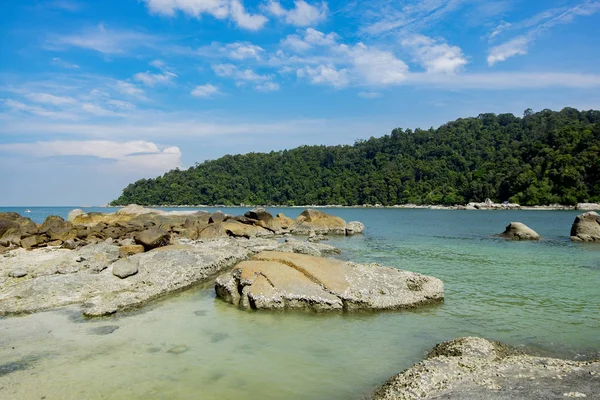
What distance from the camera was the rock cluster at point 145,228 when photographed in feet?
78.9

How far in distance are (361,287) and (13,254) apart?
19.2 m

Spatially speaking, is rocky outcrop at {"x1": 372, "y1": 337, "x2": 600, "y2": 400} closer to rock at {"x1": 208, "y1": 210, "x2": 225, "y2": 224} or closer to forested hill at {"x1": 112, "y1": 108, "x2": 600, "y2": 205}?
rock at {"x1": 208, "y1": 210, "x2": 225, "y2": 224}

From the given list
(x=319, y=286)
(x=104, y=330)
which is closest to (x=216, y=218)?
(x=319, y=286)

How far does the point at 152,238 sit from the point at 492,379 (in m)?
17.1

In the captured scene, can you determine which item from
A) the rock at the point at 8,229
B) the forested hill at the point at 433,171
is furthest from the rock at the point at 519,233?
the forested hill at the point at 433,171

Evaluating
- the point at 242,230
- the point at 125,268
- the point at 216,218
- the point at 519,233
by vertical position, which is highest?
the point at 216,218

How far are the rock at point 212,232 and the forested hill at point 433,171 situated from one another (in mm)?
99833

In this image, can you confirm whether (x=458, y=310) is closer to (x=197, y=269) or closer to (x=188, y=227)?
(x=197, y=269)

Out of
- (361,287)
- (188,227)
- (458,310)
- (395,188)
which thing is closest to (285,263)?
(361,287)

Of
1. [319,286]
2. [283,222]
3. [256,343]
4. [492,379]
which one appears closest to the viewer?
[492,379]

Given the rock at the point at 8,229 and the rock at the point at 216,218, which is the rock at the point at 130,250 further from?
the rock at the point at 216,218

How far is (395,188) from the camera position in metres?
159

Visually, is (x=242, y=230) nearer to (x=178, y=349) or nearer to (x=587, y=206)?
(x=178, y=349)

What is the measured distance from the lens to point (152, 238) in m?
19.7
